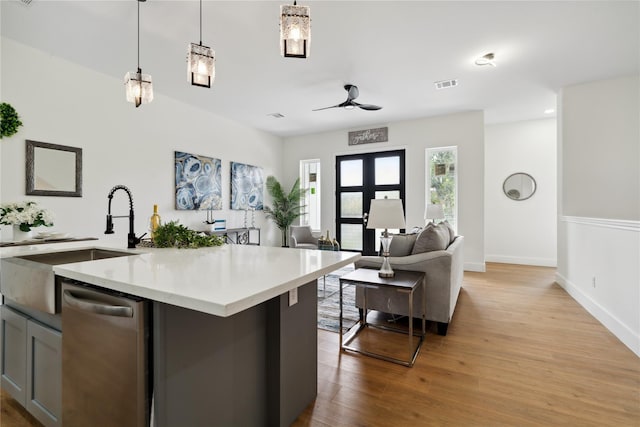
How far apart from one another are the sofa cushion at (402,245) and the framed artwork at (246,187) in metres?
3.76

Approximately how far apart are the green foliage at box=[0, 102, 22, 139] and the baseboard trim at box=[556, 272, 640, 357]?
6029mm

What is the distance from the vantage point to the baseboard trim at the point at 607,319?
7.79 ft

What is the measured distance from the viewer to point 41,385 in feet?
4.62

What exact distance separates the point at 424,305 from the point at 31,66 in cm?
479

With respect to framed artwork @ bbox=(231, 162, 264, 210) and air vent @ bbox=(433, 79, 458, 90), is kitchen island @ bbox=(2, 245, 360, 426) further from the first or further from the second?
framed artwork @ bbox=(231, 162, 264, 210)

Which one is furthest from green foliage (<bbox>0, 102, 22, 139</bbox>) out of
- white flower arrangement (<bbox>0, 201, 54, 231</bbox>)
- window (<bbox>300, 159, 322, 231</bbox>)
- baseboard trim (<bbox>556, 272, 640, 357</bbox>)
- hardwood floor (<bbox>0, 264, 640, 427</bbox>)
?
baseboard trim (<bbox>556, 272, 640, 357</bbox>)

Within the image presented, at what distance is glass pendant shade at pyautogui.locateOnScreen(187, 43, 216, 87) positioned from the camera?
1.90 meters

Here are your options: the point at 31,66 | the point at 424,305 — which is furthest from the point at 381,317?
the point at 31,66

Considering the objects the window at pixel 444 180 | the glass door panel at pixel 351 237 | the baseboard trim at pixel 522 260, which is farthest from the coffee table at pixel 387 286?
the baseboard trim at pixel 522 260

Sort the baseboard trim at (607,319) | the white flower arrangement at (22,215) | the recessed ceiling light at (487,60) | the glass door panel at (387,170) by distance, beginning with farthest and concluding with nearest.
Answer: the glass door panel at (387,170) → the recessed ceiling light at (487,60) → the baseboard trim at (607,319) → the white flower arrangement at (22,215)

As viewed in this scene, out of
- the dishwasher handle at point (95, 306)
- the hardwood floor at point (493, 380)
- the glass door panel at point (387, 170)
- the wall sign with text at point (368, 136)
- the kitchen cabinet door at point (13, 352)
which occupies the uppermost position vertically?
the wall sign with text at point (368, 136)

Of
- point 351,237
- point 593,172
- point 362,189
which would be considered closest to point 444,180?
point 362,189

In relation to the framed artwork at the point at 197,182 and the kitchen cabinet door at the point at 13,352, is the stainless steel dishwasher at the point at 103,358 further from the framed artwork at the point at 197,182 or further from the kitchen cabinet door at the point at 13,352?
the framed artwork at the point at 197,182

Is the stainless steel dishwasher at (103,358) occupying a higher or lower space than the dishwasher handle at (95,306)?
lower
